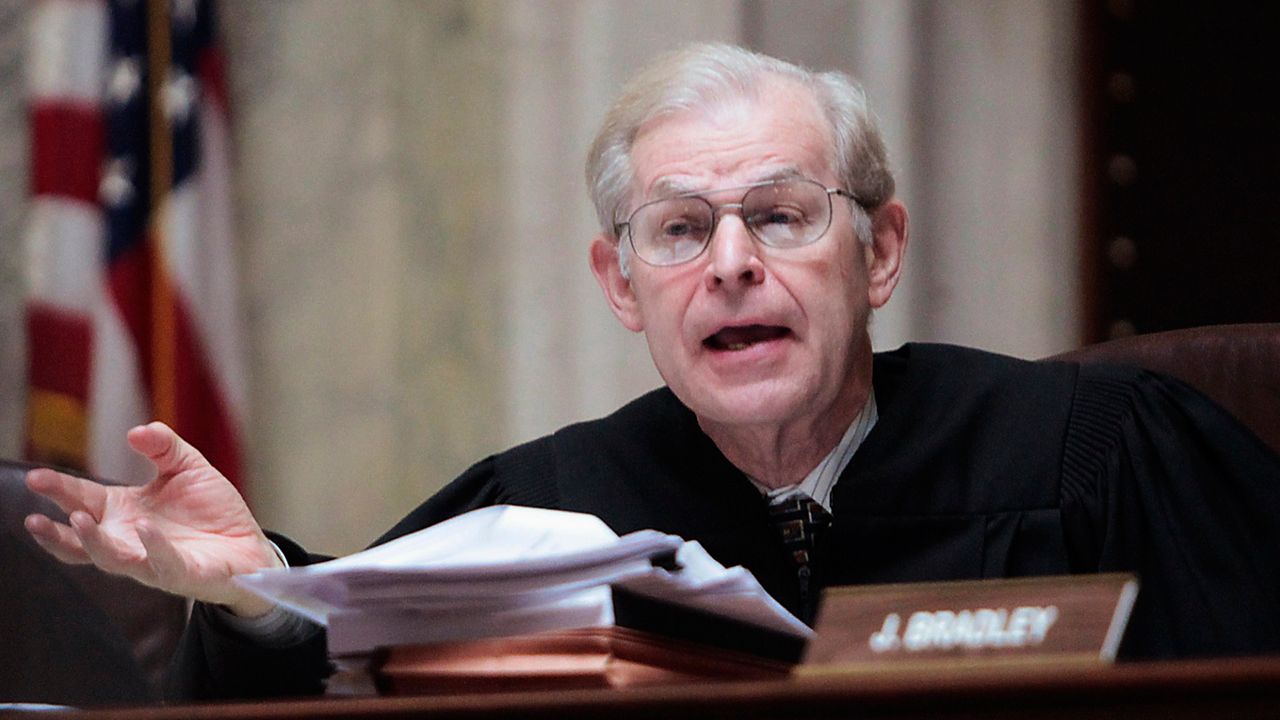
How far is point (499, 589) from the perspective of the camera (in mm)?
1368

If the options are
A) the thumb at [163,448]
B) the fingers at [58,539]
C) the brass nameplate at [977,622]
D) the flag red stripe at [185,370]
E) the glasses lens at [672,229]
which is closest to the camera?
the brass nameplate at [977,622]

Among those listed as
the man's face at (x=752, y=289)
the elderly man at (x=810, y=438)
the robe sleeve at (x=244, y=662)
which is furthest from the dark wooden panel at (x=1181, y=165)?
the robe sleeve at (x=244, y=662)

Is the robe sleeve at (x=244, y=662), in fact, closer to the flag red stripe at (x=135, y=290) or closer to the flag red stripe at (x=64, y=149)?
Answer: the flag red stripe at (x=135, y=290)

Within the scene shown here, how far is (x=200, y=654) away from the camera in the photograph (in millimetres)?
1924

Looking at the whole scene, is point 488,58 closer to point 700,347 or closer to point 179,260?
point 179,260

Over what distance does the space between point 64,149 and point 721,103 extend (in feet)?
7.62

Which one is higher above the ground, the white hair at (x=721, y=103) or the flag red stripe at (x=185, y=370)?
the white hair at (x=721, y=103)

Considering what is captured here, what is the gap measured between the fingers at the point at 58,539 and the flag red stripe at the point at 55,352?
2532 millimetres

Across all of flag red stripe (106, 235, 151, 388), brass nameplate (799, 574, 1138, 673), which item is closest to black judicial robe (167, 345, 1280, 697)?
brass nameplate (799, 574, 1138, 673)

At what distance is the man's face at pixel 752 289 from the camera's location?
2139 millimetres

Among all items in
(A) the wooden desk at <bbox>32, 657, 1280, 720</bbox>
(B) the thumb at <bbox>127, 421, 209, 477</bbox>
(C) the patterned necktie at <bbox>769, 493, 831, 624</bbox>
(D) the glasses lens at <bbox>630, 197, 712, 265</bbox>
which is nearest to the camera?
(A) the wooden desk at <bbox>32, 657, 1280, 720</bbox>

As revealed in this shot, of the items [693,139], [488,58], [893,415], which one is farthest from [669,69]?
[488,58]

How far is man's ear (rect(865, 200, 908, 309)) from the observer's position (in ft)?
7.72

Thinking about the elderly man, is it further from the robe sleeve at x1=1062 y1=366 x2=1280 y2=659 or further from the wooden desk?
the wooden desk
